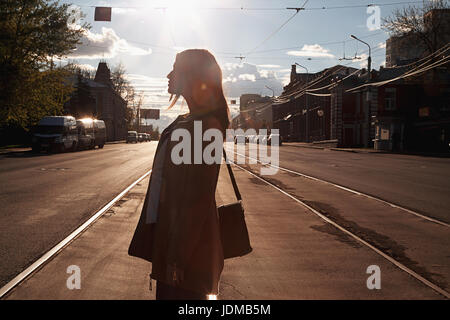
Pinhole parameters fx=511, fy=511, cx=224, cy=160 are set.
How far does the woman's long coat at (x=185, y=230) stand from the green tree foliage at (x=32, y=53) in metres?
33.1

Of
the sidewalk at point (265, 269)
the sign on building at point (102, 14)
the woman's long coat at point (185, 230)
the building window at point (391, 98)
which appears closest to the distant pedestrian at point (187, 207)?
the woman's long coat at point (185, 230)

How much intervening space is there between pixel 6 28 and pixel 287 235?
102ft

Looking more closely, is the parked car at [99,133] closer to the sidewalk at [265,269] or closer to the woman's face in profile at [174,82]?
the sidewalk at [265,269]

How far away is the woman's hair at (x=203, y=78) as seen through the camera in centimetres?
258

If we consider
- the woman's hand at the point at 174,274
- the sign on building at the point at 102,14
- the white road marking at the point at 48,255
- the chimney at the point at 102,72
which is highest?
the chimney at the point at 102,72

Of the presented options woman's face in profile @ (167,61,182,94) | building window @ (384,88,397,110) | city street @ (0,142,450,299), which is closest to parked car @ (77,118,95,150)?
city street @ (0,142,450,299)

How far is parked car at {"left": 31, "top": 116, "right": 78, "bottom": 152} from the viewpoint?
111ft

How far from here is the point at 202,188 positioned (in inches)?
94.7

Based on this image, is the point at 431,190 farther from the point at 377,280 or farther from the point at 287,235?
the point at 377,280

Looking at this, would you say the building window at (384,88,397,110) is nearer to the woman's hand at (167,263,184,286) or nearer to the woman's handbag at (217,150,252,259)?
the woman's handbag at (217,150,252,259)

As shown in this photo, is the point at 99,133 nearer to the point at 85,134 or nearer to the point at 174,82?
the point at 85,134

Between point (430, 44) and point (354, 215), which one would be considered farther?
point (430, 44)

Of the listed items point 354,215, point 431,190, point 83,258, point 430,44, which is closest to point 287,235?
point 354,215

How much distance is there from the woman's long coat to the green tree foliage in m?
33.1
